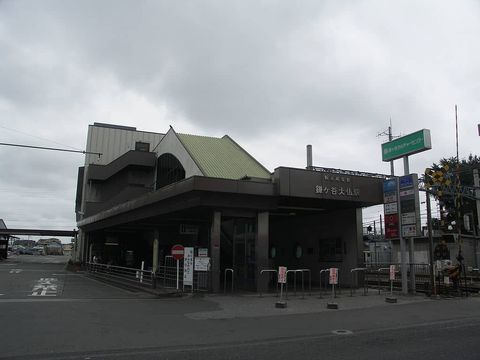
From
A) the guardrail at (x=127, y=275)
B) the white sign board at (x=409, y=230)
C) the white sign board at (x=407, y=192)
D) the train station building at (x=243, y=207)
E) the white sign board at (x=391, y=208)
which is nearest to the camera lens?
the white sign board at (x=409, y=230)

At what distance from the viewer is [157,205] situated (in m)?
25.0

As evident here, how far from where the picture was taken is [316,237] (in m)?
26.8

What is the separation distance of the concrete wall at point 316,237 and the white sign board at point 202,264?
813 cm

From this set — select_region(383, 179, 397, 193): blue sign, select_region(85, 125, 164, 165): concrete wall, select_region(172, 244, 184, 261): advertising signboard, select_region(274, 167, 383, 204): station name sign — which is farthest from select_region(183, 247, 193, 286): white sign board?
select_region(85, 125, 164, 165): concrete wall

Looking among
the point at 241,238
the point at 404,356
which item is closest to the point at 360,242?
the point at 241,238

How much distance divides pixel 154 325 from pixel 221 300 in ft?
19.7

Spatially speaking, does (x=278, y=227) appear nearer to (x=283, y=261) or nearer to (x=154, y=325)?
(x=283, y=261)

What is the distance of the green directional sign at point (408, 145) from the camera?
2017 cm

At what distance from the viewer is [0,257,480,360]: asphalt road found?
8.12 meters

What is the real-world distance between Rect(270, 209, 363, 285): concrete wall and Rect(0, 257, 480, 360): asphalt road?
26.1ft

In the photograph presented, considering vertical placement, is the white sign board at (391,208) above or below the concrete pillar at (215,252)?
above

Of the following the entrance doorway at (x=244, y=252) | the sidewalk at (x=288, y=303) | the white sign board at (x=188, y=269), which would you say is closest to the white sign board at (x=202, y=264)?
the white sign board at (x=188, y=269)

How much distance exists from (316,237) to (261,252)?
726 cm

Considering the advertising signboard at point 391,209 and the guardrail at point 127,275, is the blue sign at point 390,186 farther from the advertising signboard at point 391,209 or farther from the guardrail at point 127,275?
the guardrail at point 127,275
